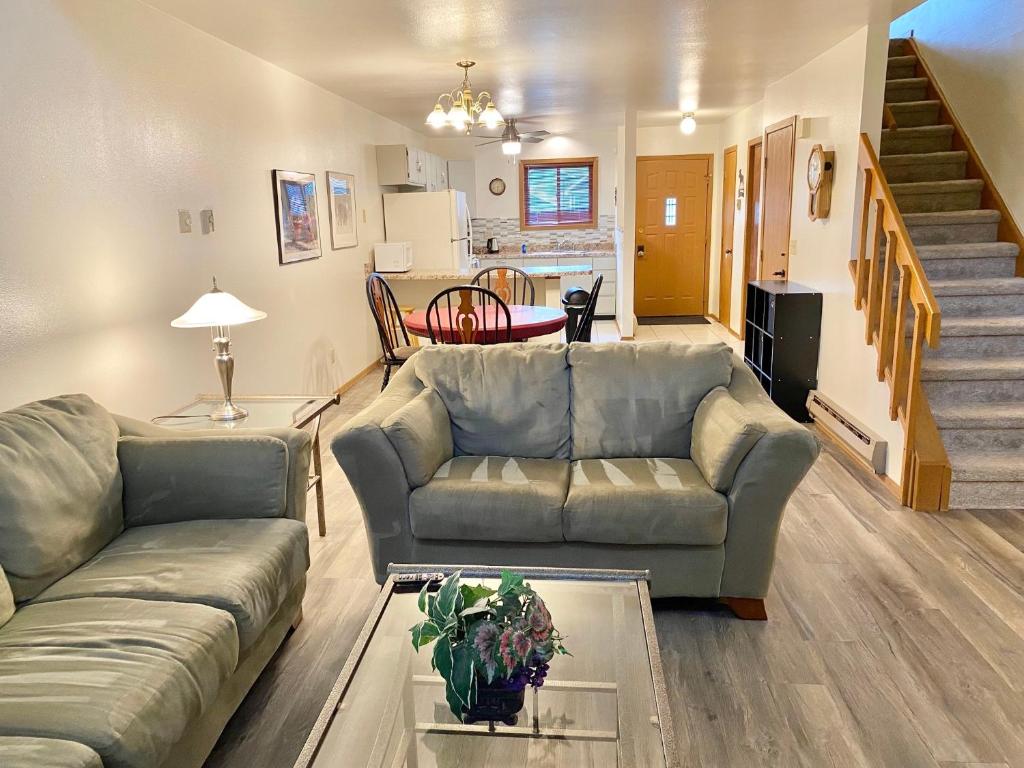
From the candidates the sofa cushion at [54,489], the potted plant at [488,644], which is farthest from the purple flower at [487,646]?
the sofa cushion at [54,489]

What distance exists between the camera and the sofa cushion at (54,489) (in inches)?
75.9

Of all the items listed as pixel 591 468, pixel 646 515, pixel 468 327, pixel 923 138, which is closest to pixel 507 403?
pixel 591 468

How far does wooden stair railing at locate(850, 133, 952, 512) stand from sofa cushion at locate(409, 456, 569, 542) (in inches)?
75.3

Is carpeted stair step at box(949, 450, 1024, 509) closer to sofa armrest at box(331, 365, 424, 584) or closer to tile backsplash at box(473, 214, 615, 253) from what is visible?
sofa armrest at box(331, 365, 424, 584)

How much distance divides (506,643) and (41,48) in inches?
104

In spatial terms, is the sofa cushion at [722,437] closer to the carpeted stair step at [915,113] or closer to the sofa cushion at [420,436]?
the sofa cushion at [420,436]

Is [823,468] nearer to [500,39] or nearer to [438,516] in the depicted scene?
[438,516]

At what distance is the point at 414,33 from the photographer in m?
3.85

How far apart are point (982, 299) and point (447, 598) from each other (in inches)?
155

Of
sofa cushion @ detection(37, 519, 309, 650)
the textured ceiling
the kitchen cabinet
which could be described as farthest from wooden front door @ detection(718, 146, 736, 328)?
sofa cushion @ detection(37, 519, 309, 650)

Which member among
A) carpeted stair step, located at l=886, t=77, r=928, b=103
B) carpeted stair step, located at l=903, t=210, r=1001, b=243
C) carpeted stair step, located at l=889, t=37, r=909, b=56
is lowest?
carpeted stair step, located at l=903, t=210, r=1001, b=243

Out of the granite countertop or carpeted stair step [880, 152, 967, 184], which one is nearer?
carpeted stair step [880, 152, 967, 184]

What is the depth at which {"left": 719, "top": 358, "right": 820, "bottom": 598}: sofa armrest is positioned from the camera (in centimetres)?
244

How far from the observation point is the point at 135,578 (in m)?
1.99
